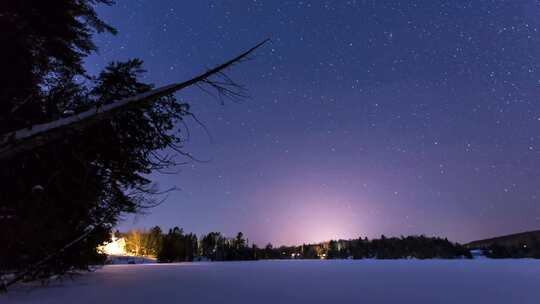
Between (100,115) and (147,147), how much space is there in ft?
6.40

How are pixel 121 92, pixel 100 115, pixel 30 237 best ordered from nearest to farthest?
pixel 100 115 → pixel 121 92 → pixel 30 237

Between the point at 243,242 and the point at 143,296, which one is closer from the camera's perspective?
the point at 143,296

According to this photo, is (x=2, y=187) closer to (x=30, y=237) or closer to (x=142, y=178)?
(x=30, y=237)

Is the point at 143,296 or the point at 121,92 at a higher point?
the point at 121,92

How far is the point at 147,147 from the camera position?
3678 millimetres

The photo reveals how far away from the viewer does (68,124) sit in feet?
5.61

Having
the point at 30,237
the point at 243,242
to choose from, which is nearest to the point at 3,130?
the point at 30,237

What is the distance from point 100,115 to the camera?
5.82ft

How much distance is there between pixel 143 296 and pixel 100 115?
15.3 ft

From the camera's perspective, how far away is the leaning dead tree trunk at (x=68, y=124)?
1.65 m

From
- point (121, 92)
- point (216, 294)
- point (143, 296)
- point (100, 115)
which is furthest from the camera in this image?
point (216, 294)

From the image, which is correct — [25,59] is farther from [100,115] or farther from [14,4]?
[100,115]

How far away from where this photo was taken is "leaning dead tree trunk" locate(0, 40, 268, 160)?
5.40 feet

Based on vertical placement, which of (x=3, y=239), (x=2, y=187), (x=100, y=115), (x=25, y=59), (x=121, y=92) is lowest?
(x=3, y=239)
